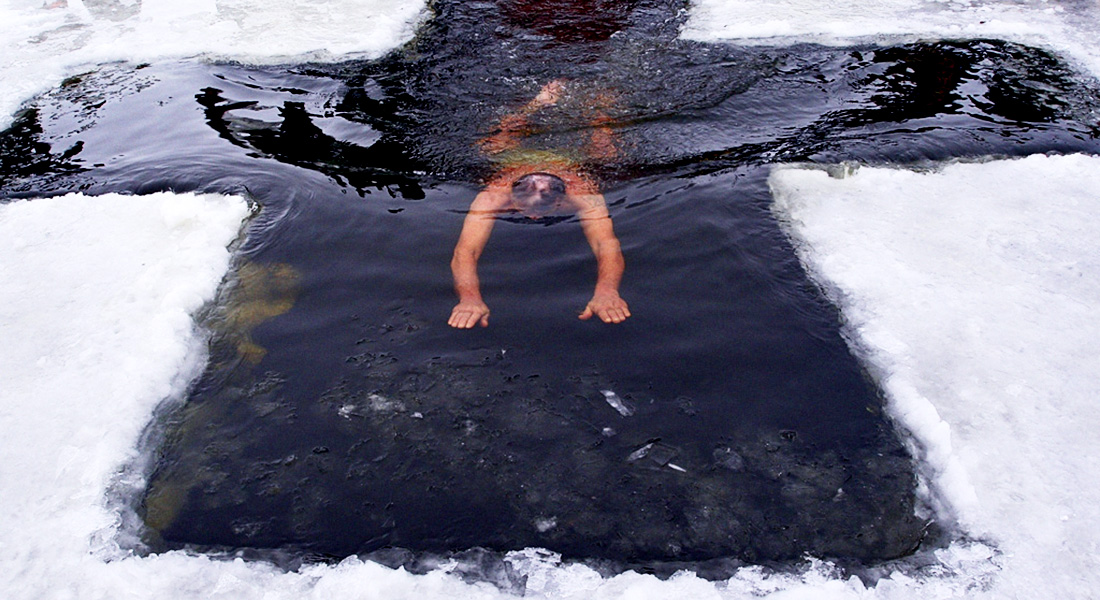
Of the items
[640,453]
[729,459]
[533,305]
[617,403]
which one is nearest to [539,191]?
[533,305]

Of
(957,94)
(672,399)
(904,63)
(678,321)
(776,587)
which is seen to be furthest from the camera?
(904,63)

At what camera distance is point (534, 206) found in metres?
4.30

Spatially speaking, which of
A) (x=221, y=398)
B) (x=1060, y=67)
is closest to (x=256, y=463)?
(x=221, y=398)

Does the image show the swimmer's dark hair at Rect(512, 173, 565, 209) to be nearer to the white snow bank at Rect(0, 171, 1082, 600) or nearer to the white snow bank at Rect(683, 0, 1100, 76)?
the white snow bank at Rect(0, 171, 1082, 600)

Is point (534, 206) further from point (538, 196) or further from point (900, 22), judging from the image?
point (900, 22)

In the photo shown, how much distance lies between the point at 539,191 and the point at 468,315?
106cm

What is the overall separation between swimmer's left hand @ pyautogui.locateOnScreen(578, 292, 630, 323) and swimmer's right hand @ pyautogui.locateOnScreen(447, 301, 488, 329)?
48 centimetres

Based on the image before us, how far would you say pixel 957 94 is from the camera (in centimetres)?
561

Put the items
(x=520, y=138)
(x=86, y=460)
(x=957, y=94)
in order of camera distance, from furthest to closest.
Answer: (x=957, y=94)
(x=520, y=138)
(x=86, y=460)

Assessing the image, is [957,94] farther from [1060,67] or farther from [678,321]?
[678,321]

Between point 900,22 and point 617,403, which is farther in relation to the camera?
point 900,22

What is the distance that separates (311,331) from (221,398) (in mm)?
518

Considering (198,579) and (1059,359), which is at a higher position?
(1059,359)

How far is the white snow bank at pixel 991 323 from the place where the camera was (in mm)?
2676
